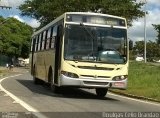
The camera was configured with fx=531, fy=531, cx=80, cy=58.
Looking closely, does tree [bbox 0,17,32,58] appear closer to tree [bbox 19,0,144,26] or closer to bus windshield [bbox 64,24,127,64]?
tree [bbox 19,0,144,26]

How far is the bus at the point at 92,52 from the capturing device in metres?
20.9

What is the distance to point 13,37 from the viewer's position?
110812 millimetres

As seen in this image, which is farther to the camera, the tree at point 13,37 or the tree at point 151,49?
the tree at point 151,49

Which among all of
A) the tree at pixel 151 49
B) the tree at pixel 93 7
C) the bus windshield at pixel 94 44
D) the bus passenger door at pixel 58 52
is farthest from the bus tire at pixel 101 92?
the tree at pixel 151 49

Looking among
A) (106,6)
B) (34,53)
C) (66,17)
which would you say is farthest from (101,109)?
(106,6)

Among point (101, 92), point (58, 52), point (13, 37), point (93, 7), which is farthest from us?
point (13, 37)

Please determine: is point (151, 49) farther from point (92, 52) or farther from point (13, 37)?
point (92, 52)

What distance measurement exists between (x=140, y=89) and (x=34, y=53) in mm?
7483

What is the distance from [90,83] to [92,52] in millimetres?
1228

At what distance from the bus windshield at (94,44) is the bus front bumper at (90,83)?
79 centimetres

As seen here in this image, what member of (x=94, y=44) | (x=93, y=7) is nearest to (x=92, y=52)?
(x=94, y=44)

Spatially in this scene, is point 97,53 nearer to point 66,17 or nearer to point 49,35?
point 66,17

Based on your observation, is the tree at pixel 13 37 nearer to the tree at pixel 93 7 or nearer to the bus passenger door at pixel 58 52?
the tree at pixel 93 7

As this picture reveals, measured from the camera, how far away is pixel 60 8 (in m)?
65.8
